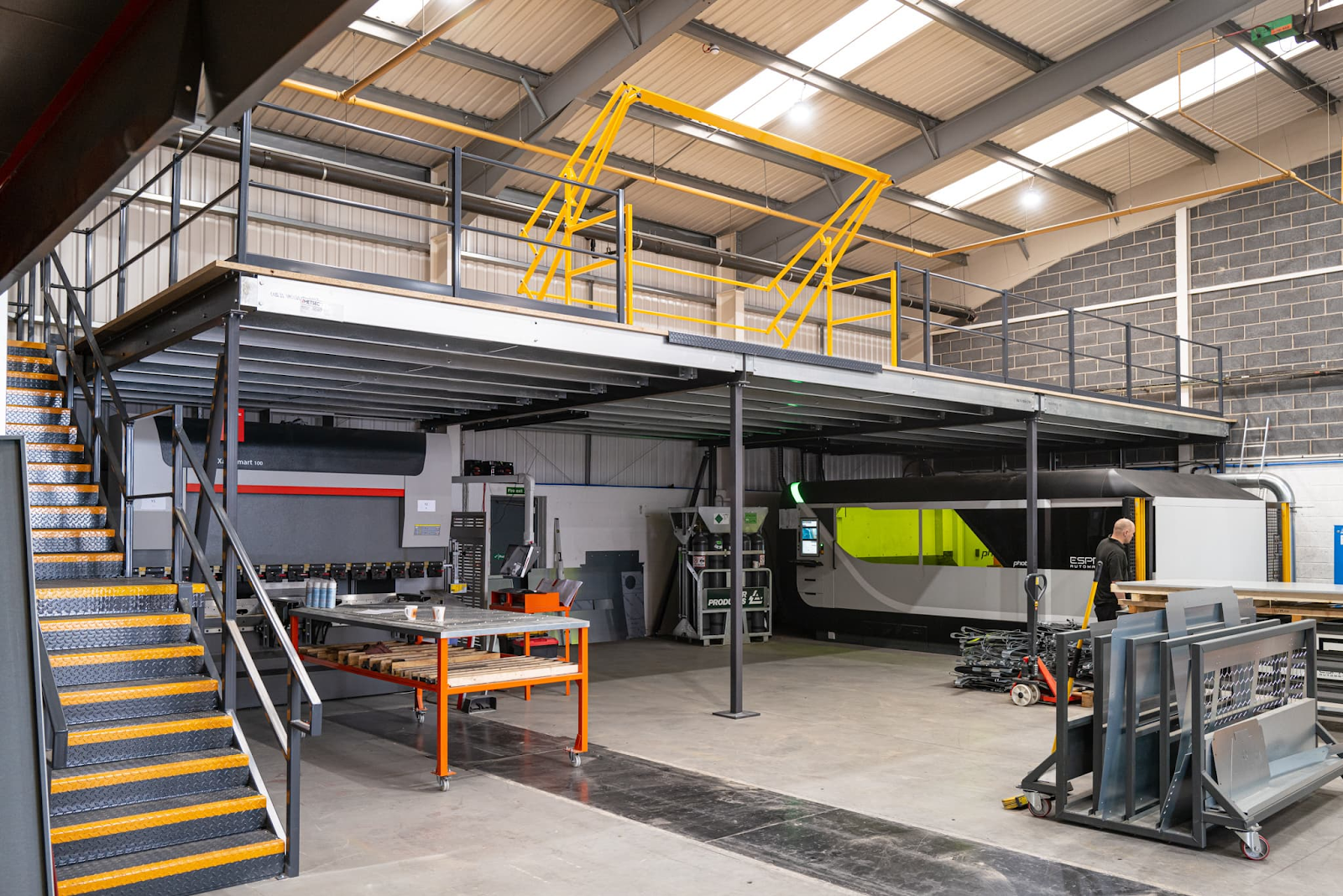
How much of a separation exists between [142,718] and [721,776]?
3.61m

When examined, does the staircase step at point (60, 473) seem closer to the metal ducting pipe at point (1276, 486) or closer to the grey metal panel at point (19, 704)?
the grey metal panel at point (19, 704)

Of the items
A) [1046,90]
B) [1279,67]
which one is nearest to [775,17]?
[1046,90]

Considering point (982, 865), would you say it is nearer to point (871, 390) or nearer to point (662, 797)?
point (662, 797)

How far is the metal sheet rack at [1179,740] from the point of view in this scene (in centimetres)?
527

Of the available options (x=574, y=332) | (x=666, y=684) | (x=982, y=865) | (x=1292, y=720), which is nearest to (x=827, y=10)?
(x=574, y=332)

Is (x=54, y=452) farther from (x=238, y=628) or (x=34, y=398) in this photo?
(x=238, y=628)

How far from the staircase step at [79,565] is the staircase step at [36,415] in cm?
133

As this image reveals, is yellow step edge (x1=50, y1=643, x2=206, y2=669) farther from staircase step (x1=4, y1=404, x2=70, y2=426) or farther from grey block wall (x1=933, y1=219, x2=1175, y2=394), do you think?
grey block wall (x1=933, y1=219, x2=1175, y2=394)

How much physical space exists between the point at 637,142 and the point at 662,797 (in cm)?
954

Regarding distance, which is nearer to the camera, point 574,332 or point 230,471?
point 230,471

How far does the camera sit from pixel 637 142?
13.4m

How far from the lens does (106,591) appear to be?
565 cm

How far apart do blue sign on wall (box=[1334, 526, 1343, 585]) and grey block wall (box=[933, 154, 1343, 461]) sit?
122cm

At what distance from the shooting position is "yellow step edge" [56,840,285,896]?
4.18 metres
